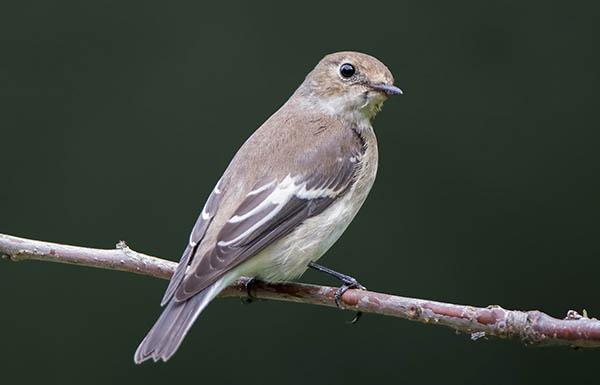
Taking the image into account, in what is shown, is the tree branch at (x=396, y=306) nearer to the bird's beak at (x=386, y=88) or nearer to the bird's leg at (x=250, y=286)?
the bird's leg at (x=250, y=286)

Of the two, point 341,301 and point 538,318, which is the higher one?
point 538,318

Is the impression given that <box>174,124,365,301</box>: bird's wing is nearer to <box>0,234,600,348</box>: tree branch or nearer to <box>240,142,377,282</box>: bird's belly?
<box>240,142,377,282</box>: bird's belly

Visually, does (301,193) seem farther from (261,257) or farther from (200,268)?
(200,268)

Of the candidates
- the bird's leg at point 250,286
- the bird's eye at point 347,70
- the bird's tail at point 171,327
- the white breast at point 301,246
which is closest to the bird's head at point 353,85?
the bird's eye at point 347,70

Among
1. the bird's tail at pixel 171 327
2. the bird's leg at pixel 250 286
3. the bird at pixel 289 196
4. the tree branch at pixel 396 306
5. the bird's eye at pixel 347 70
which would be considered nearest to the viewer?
the tree branch at pixel 396 306

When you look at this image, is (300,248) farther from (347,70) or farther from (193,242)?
(347,70)

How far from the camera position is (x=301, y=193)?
137 inches

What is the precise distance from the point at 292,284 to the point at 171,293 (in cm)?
55

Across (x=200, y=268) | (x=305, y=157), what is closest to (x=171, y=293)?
(x=200, y=268)

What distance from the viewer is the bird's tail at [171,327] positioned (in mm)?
2865

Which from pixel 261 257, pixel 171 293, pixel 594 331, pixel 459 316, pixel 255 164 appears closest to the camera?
pixel 594 331

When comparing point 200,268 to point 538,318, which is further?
point 200,268

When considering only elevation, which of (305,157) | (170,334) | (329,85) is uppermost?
(329,85)

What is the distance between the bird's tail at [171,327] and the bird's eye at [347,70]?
125 centimetres
